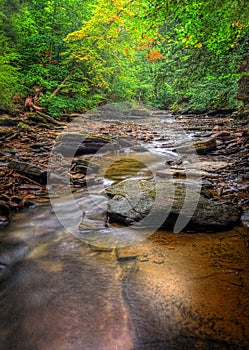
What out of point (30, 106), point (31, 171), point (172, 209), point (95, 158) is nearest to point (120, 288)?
point (172, 209)

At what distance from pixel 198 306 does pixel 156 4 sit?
514 cm

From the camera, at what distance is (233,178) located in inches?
170

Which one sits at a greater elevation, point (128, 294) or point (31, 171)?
point (31, 171)

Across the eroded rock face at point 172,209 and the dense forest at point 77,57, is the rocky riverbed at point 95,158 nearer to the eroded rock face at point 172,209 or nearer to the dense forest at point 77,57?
the eroded rock face at point 172,209

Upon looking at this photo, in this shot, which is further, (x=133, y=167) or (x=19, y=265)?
(x=133, y=167)

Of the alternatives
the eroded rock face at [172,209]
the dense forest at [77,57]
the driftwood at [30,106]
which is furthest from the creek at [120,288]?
the driftwood at [30,106]

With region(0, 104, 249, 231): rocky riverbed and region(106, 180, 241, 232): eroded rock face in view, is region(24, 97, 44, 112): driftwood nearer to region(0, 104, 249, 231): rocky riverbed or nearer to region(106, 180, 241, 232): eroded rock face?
region(0, 104, 249, 231): rocky riverbed

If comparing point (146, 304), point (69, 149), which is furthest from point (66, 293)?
point (69, 149)

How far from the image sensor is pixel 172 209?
2.77 metres

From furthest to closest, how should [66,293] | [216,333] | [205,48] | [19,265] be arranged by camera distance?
[205,48] → [19,265] → [66,293] → [216,333]

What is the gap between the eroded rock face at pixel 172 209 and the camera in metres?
2.68

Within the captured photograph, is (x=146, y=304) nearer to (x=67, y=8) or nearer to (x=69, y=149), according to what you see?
(x=69, y=149)

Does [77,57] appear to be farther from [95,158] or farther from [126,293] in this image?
[126,293]

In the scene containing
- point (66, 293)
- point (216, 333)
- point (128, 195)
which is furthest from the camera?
point (128, 195)
